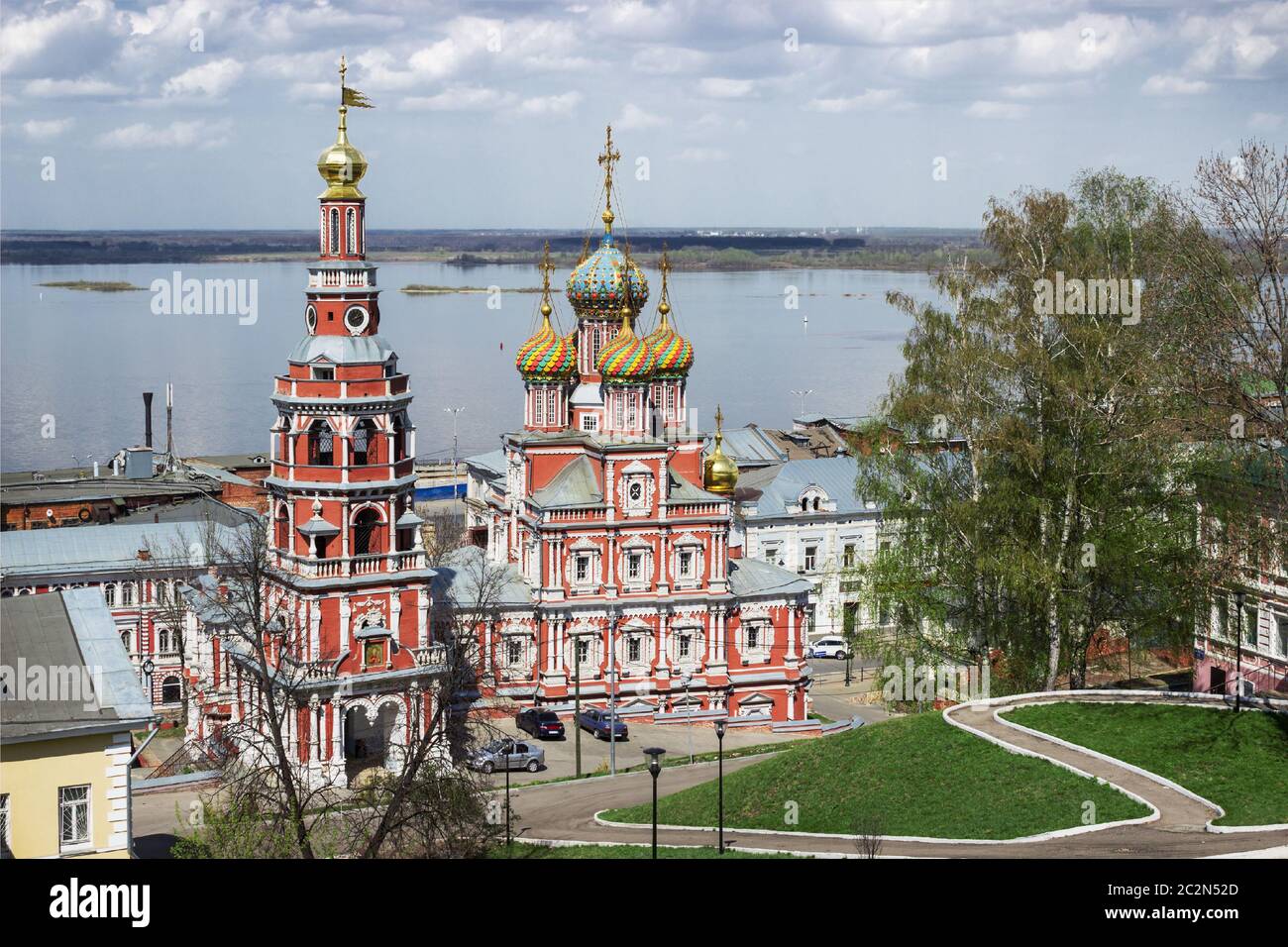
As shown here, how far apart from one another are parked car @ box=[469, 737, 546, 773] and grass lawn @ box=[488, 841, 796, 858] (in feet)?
21.8

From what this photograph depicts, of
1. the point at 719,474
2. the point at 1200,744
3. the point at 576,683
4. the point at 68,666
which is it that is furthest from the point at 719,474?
the point at 68,666

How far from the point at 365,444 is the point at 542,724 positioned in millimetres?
6952

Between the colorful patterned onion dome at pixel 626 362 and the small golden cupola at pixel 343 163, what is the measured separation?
7537mm

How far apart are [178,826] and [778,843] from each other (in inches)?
415

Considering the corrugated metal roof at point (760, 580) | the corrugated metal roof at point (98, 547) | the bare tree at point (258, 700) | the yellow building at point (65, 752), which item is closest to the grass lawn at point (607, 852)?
the bare tree at point (258, 700)

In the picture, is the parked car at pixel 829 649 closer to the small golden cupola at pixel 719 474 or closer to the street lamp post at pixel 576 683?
the small golden cupola at pixel 719 474

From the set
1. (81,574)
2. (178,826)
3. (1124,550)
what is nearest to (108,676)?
(178,826)

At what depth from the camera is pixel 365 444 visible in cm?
3097

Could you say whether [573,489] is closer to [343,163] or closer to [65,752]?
[343,163]

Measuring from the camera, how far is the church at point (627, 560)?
35.7m

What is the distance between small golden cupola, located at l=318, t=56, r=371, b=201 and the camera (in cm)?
3050

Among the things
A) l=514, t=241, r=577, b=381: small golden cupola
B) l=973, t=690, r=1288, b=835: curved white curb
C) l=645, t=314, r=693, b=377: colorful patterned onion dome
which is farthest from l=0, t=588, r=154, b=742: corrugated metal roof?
l=645, t=314, r=693, b=377: colorful patterned onion dome
